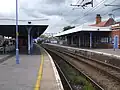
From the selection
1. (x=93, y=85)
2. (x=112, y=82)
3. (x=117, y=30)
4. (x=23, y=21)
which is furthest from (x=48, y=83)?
(x=117, y=30)

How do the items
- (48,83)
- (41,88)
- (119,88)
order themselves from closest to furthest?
(41,88)
(48,83)
(119,88)

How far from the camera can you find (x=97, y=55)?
3084cm

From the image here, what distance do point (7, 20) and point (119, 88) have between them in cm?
2049

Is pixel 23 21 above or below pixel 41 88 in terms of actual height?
above

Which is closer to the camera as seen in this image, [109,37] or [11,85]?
[11,85]

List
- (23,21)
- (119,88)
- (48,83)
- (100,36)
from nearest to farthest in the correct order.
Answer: (48,83) → (119,88) → (23,21) → (100,36)

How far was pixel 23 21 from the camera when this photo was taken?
29844 millimetres

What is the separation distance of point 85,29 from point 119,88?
130 feet

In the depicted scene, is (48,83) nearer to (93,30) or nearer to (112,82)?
(112,82)

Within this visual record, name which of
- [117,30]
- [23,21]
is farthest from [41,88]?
[117,30]

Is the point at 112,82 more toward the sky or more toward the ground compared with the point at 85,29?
more toward the ground

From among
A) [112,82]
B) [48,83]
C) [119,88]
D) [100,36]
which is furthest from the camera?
[100,36]

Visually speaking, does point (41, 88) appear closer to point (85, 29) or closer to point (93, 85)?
point (93, 85)

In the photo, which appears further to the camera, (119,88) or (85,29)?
(85,29)
